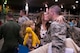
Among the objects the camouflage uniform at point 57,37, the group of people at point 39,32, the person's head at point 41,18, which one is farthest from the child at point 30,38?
the camouflage uniform at point 57,37

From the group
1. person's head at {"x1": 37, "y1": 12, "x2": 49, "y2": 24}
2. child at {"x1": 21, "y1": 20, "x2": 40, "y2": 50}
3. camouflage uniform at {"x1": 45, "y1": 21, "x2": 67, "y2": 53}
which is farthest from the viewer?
person's head at {"x1": 37, "y1": 12, "x2": 49, "y2": 24}

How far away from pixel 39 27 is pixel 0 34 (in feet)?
5.59

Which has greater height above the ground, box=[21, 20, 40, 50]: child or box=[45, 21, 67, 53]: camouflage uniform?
box=[45, 21, 67, 53]: camouflage uniform

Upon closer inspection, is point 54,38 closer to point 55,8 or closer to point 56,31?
point 56,31

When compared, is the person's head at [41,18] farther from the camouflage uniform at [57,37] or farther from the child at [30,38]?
the camouflage uniform at [57,37]

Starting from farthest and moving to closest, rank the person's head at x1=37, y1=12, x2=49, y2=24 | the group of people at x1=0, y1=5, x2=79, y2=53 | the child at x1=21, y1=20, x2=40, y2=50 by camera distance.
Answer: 1. the person's head at x1=37, y1=12, x2=49, y2=24
2. the child at x1=21, y1=20, x2=40, y2=50
3. the group of people at x1=0, y1=5, x2=79, y2=53

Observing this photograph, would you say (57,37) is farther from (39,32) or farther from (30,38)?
(39,32)

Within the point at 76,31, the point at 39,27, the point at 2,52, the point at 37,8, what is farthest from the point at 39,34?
the point at 37,8

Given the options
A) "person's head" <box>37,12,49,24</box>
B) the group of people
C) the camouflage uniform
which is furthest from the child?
the camouflage uniform

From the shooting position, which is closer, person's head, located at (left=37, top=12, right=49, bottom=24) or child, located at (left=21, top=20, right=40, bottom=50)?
child, located at (left=21, top=20, right=40, bottom=50)

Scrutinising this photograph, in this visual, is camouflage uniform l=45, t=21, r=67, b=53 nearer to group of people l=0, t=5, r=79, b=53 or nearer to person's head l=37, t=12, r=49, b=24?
group of people l=0, t=5, r=79, b=53

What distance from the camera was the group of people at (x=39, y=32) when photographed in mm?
4815

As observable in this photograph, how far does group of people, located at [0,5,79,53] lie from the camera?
15.8 feet

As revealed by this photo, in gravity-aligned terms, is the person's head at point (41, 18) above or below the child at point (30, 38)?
above
